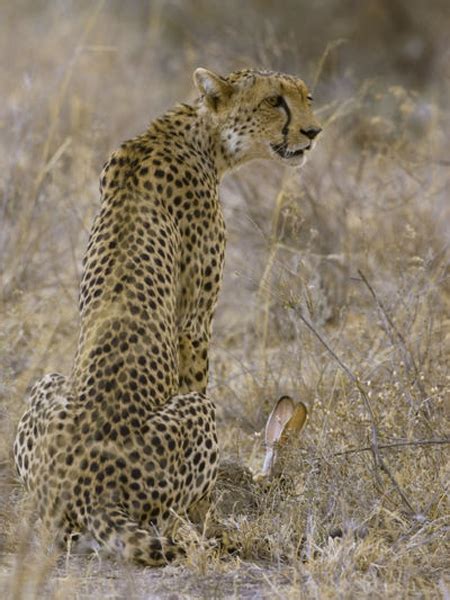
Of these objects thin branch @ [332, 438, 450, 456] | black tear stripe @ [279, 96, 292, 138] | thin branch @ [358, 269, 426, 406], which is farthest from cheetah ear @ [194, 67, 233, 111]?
thin branch @ [332, 438, 450, 456]

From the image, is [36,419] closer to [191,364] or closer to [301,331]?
[191,364]

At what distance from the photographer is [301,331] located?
17.1 ft

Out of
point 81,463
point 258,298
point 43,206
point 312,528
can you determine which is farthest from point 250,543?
point 43,206

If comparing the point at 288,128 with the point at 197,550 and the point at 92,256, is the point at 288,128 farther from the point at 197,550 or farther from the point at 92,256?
the point at 197,550

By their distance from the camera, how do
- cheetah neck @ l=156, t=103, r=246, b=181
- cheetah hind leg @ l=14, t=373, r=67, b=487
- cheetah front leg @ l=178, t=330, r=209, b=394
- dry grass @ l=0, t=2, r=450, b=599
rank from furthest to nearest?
cheetah neck @ l=156, t=103, r=246, b=181
cheetah front leg @ l=178, t=330, r=209, b=394
cheetah hind leg @ l=14, t=373, r=67, b=487
dry grass @ l=0, t=2, r=450, b=599

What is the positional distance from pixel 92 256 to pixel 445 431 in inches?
51.3

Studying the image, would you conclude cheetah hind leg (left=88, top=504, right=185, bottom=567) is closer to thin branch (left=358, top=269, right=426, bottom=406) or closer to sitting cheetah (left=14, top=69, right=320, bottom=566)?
sitting cheetah (left=14, top=69, right=320, bottom=566)

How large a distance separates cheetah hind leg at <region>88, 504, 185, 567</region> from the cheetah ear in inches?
61.6

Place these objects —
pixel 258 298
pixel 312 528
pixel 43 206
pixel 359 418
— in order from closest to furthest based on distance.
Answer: pixel 312 528, pixel 359 418, pixel 258 298, pixel 43 206

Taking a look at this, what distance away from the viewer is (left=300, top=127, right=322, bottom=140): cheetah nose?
4520 mm

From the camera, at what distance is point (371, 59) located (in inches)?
439

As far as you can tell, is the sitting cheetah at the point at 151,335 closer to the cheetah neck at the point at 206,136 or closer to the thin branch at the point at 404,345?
the cheetah neck at the point at 206,136

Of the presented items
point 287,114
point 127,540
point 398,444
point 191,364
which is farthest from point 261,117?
point 127,540

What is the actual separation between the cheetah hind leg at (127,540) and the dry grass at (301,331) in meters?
0.05
